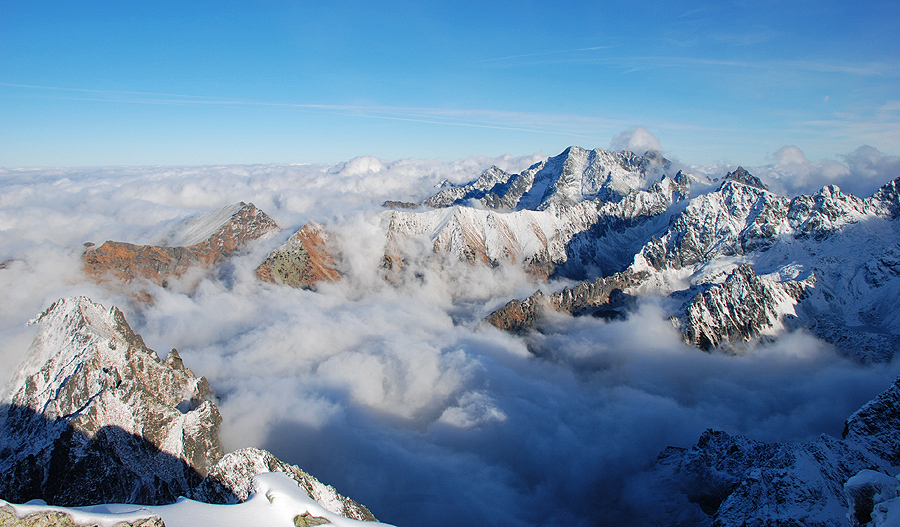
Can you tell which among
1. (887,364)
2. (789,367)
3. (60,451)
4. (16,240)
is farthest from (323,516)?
(16,240)

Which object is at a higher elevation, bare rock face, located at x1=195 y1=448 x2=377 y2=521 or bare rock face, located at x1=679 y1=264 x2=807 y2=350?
bare rock face, located at x1=195 y1=448 x2=377 y2=521

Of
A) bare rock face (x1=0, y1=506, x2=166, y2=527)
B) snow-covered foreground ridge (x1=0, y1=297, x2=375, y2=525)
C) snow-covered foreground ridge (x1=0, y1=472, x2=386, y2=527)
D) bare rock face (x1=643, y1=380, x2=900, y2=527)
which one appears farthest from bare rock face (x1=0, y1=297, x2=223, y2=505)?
bare rock face (x1=643, y1=380, x2=900, y2=527)

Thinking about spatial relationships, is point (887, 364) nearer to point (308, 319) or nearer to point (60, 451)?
point (308, 319)

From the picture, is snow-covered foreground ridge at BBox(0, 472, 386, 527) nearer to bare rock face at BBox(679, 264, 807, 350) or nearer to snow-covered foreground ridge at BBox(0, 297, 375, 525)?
snow-covered foreground ridge at BBox(0, 297, 375, 525)

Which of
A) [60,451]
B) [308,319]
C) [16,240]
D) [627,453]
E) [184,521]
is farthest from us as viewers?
[16,240]

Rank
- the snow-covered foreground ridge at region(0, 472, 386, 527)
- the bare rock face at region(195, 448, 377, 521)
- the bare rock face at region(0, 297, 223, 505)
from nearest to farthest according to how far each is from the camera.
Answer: the snow-covered foreground ridge at region(0, 472, 386, 527) → the bare rock face at region(195, 448, 377, 521) → the bare rock face at region(0, 297, 223, 505)

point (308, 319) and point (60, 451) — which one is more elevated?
point (60, 451)

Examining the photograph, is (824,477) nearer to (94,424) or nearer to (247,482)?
(247,482)

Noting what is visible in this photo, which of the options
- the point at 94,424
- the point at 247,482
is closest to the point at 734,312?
the point at 247,482
